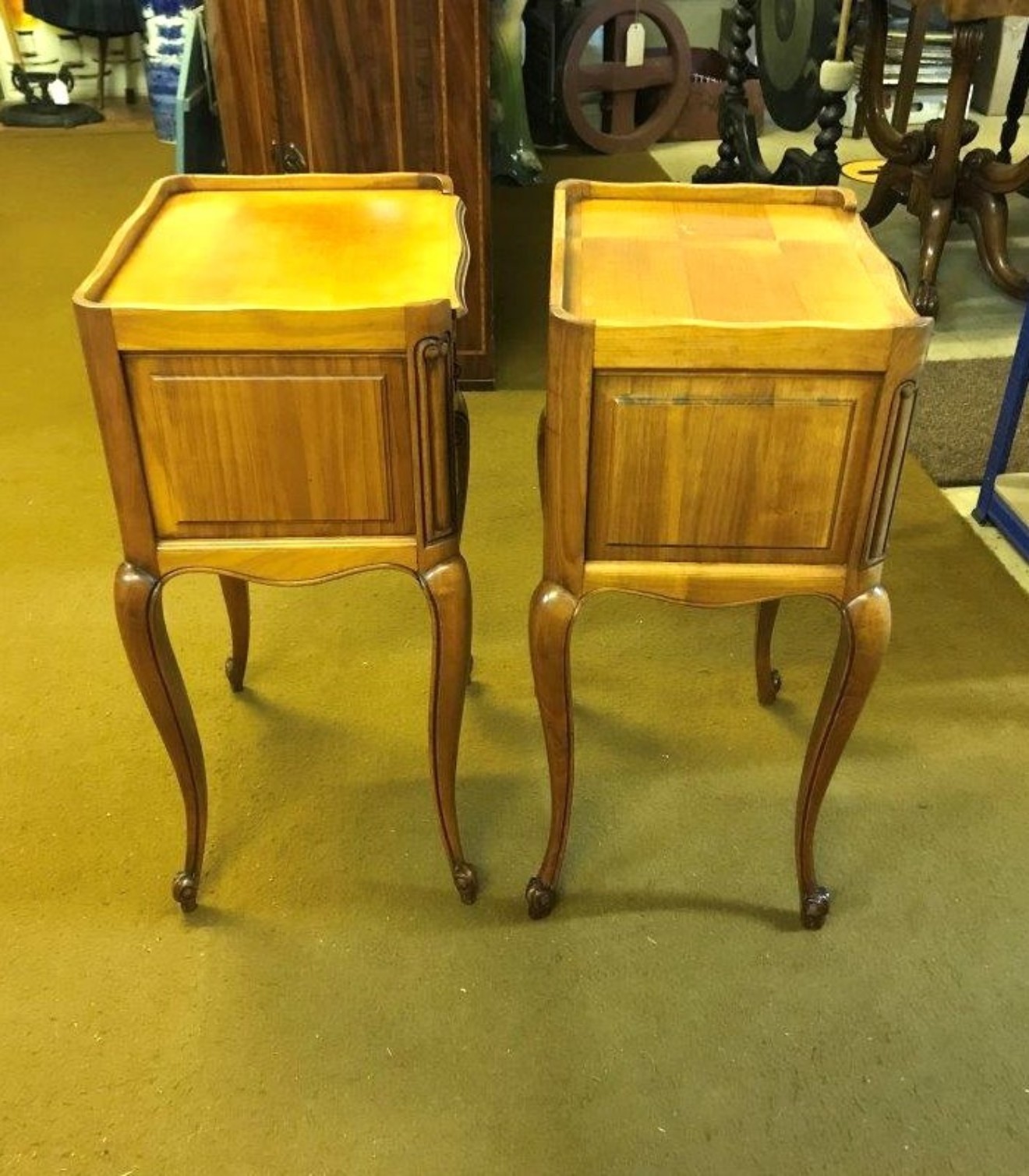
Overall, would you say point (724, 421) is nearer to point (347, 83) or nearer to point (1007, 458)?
point (1007, 458)

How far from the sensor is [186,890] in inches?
49.8

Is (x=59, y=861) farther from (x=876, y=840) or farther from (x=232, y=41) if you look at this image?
(x=232, y=41)

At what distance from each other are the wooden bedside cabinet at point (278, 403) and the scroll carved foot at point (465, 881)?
0.17 m

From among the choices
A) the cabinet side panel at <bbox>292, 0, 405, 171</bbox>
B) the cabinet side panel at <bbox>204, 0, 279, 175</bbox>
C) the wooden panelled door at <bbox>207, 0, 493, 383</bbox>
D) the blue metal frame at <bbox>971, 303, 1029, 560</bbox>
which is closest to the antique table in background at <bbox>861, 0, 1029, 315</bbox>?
the blue metal frame at <bbox>971, 303, 1029, 560</bbox>

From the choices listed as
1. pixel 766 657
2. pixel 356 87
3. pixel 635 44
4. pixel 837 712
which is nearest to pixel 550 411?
pixel 837 712

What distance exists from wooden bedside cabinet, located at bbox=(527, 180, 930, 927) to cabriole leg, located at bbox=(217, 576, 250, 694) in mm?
571

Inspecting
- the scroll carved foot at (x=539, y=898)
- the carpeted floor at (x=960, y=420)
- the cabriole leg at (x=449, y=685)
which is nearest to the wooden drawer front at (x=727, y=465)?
the cabriole leg at (x=449, y=685)

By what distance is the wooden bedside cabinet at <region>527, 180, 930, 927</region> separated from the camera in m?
0.93

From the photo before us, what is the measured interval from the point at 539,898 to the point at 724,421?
58 cm

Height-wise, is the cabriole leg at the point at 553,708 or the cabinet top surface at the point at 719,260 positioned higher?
the cabinet top surface at the point at 719,260

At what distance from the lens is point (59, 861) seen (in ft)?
4.40

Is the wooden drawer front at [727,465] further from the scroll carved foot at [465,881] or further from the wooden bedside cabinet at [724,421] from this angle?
the scroll carved foot at [465,881]

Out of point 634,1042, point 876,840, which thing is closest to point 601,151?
point 876,840

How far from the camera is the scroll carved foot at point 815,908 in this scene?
4.13ft
